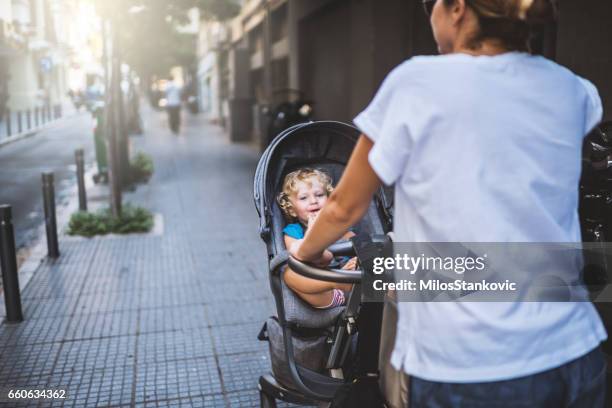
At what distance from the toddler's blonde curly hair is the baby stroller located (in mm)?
44

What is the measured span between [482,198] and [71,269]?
564 cm

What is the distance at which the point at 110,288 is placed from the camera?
5.73m

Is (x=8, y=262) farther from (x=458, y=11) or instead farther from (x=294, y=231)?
(x=458, y=11)

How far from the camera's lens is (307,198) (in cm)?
300

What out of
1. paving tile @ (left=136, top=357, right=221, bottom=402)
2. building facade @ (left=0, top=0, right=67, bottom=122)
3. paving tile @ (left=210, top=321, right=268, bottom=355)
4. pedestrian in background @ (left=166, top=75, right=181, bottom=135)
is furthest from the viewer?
pedestrian in background @ (left=166, top=75, right=181, bottom=135)

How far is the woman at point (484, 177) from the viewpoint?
1397 millimetres

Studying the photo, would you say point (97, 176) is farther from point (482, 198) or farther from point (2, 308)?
point (482, 198)

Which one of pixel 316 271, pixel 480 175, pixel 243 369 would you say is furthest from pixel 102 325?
pixel 480 175

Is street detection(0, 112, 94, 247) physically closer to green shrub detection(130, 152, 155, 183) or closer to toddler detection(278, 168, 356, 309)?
green shrub detection(130, 152, 155, 183)

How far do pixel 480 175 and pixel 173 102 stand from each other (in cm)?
2425

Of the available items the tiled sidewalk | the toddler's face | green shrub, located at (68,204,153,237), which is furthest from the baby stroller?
green shrub, located at (68,204,153,237)

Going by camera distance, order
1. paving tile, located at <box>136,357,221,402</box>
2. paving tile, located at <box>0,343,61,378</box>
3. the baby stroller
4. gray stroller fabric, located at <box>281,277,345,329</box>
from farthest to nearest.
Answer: paving tile, located at <box>0,343,61,378</box> → paving tile, located at <box>136,357,221,402</box> → gray stroller fabric, located at <box>281,277,345,329</box> → the baby stroller

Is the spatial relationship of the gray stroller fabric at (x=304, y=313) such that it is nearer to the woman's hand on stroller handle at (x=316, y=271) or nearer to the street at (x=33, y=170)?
the woman's hand on stroller handle at (x=316, y=271)

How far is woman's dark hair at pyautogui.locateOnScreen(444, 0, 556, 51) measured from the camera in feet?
4.65
